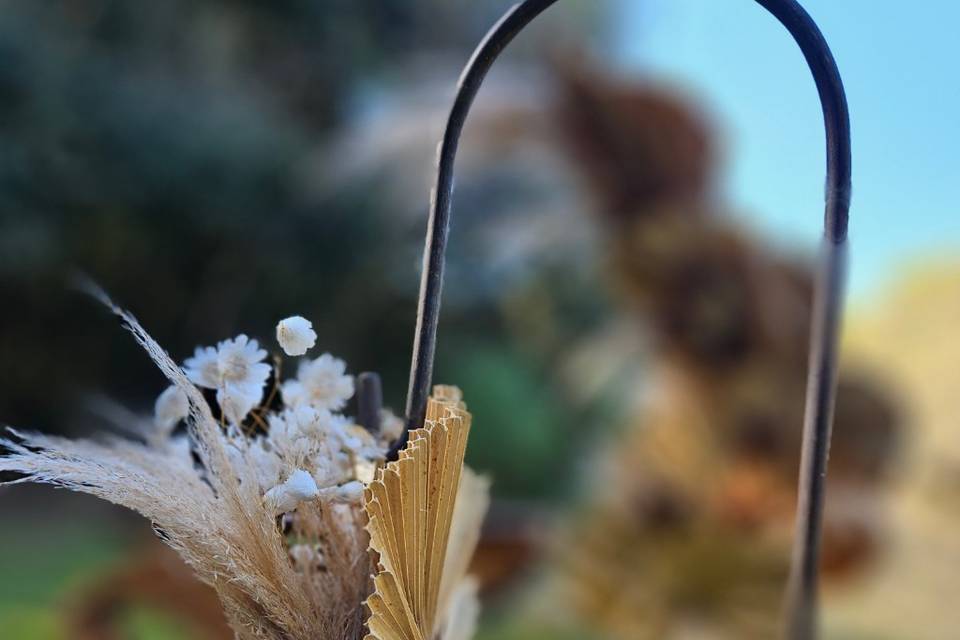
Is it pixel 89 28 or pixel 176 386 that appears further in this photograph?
pixel 89 28

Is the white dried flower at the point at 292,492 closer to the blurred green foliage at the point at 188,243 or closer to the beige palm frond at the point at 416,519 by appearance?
the beige palm frond at the point at 416,519

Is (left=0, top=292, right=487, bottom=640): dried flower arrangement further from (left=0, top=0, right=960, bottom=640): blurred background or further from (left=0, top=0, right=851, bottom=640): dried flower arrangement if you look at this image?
(left=0, top=0, right=960, bottom=640): blurred background

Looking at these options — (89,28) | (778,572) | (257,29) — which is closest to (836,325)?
(778,572)

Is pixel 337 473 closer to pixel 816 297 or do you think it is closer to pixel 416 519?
pixel 416 519

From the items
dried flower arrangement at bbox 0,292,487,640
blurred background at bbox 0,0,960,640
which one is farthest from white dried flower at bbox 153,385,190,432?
blurred background at bbox 0,0,960,640

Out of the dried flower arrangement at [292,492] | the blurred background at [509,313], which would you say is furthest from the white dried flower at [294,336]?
the blurred background at [509,313]

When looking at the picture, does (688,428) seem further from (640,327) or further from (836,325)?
(836,325)
